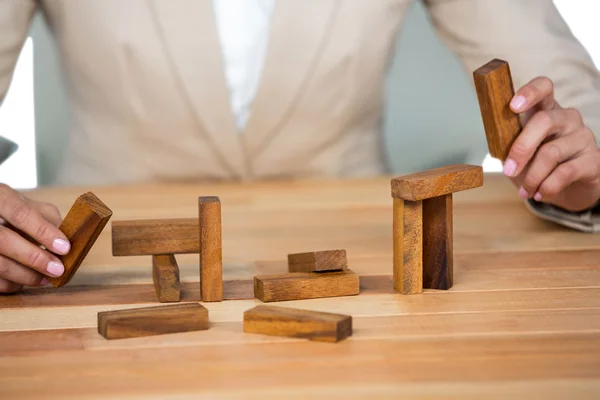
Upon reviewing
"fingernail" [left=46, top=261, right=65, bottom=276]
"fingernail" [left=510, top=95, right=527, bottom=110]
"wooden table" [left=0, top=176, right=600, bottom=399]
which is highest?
"fingernail" [left=510, top=95, right=527, bottom=110]

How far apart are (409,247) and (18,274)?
455 millimetres

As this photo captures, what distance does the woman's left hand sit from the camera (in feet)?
3.40

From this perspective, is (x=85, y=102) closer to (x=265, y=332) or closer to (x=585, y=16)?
(x=265, y=332)

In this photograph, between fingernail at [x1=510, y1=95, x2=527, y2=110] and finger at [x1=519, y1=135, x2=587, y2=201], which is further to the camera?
finger at [x1=519, y1=135, x2=587, y2=201]

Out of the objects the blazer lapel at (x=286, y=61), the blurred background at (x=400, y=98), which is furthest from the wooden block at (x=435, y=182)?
the blurred background at (x=400, y=98)

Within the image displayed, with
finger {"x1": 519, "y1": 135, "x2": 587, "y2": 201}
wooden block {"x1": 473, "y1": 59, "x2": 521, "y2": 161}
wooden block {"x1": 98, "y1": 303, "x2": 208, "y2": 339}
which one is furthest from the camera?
finger {"x1": 519, "y1": 135, "x2": 587, "y2": 201}

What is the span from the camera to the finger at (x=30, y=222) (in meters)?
0.87

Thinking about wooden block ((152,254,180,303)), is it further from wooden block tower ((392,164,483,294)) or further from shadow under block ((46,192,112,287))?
wooden block tower ((392,164,483,294))

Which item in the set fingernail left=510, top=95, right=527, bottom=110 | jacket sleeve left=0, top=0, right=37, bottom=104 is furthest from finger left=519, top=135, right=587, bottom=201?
jacket sleeve left=0, top=0, right=37, bottom=104

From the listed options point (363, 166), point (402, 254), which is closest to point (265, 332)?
point (402, 254)

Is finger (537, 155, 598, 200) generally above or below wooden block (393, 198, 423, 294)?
above

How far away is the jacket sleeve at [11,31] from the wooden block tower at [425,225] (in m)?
0.96

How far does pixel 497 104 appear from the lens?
0.98 m

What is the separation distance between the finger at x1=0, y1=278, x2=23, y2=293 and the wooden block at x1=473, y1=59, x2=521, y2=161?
61 cm
